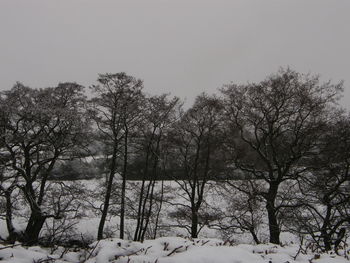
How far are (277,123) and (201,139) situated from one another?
16.0 ft

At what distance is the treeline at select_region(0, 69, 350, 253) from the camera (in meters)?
11.8

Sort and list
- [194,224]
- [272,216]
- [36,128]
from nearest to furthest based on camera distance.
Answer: [36,128] → [272,216] → [194,224]

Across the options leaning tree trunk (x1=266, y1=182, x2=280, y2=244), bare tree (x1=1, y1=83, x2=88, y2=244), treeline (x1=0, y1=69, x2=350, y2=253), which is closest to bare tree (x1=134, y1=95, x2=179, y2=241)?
treeline (x1=0, y1=69, x2=350, y2=253)

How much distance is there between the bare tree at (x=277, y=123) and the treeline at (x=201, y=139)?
0.06m

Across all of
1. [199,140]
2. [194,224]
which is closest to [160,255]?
[194,224]

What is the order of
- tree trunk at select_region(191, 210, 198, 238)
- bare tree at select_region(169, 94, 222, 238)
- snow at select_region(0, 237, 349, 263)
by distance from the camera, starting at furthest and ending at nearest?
bare tree at select_region(169, 94, 222, 238), tree trunk at select_region(191, 210, 198, 238), snow at select_region(0, 237, 349, 263)

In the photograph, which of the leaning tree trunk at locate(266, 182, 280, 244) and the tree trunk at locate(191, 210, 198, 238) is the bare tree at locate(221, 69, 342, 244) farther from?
the tree trunk at locate(191, 210, 198, 238)

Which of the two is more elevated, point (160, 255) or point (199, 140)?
point (199, 140)

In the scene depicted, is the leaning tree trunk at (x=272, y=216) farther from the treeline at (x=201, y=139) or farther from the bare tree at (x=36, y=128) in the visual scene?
the bare tree at (x=36, y=128)

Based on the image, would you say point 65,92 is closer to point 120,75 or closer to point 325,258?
point 120,75

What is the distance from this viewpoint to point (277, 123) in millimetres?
14656

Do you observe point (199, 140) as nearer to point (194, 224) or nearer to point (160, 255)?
point (194, 224)

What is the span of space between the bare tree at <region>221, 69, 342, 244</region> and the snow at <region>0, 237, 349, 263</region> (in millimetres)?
9556

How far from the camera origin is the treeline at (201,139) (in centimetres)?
1181
